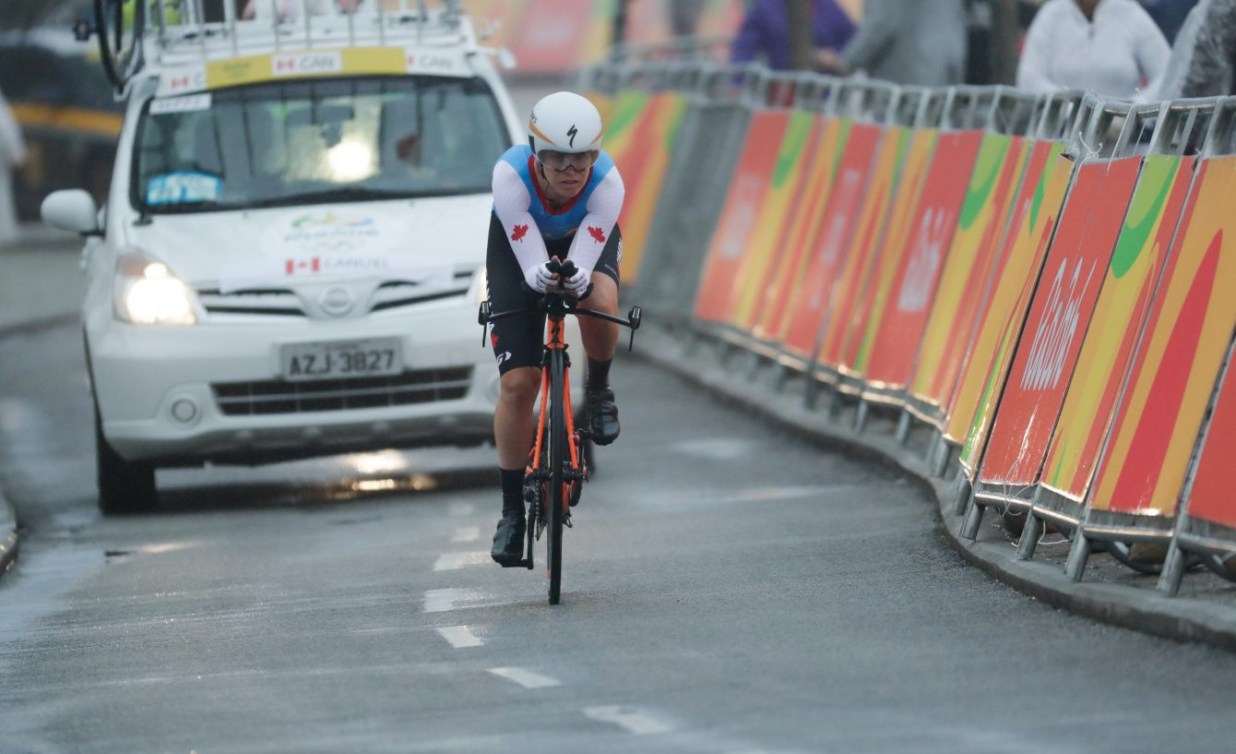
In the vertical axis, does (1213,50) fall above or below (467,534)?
above

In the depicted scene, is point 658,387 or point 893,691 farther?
point 658,387

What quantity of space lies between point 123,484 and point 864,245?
4.28 meters

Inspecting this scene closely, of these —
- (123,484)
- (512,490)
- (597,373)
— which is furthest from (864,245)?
(512,490)

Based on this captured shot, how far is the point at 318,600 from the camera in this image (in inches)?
408

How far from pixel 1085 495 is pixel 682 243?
11.5 meters

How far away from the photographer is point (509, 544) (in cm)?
995

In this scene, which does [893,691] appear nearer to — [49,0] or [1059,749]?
[1059,749]

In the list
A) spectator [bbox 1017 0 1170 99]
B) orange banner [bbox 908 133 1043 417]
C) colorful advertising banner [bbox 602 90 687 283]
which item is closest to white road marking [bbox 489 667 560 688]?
orange banner [bbox 908 133 1043 417]

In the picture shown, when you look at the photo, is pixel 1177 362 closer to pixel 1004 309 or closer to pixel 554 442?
pixel 554 442

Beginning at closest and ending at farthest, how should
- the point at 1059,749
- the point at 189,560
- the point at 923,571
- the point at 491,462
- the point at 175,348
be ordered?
the point at 1059,749, the point at 923,571, the point at 189,560, the point at 175,348, the point at 491,462

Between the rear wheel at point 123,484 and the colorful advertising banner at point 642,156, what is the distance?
8.37 m

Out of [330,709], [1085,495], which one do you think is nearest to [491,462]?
[1085,495]

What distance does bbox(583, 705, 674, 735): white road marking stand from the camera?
23.6 ft

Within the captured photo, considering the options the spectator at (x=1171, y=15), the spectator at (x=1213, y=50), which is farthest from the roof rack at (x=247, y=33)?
the spectator at (x=1171, y=15)
